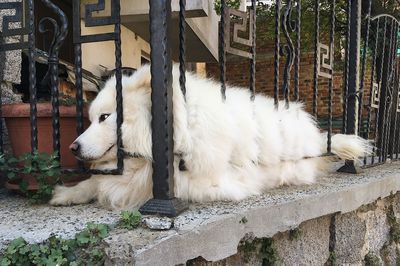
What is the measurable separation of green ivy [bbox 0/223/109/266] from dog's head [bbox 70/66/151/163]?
0.53m

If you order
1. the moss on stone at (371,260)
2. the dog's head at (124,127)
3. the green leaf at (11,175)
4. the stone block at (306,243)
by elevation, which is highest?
the dog's head at (124,127)

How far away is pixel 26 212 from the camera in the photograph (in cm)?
183

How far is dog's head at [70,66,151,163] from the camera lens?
186 centimetres

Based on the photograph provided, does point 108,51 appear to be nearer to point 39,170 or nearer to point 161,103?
point 39,170

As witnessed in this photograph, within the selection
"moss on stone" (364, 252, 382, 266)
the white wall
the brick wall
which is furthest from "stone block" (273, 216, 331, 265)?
the brick wall

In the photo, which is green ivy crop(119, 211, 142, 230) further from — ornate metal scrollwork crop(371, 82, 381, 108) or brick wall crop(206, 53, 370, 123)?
brick wall crop(206, 53, 370, 123)

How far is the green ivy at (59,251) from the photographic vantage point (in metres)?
1.34

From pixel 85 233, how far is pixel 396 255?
8.45ft

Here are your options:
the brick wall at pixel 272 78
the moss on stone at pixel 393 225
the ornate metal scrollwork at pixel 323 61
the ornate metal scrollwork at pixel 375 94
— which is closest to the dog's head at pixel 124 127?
the ornate metal scrollwork at pixel 323 61

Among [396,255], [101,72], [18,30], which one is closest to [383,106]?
[396,255]

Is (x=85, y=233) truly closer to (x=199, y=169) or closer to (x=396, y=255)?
(x=199, y=169)

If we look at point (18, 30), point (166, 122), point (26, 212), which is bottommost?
point (26, 212)

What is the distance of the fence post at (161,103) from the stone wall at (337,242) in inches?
11.8

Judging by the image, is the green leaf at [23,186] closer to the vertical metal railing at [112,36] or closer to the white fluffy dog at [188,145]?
the white fluffy dog at [188,145]
